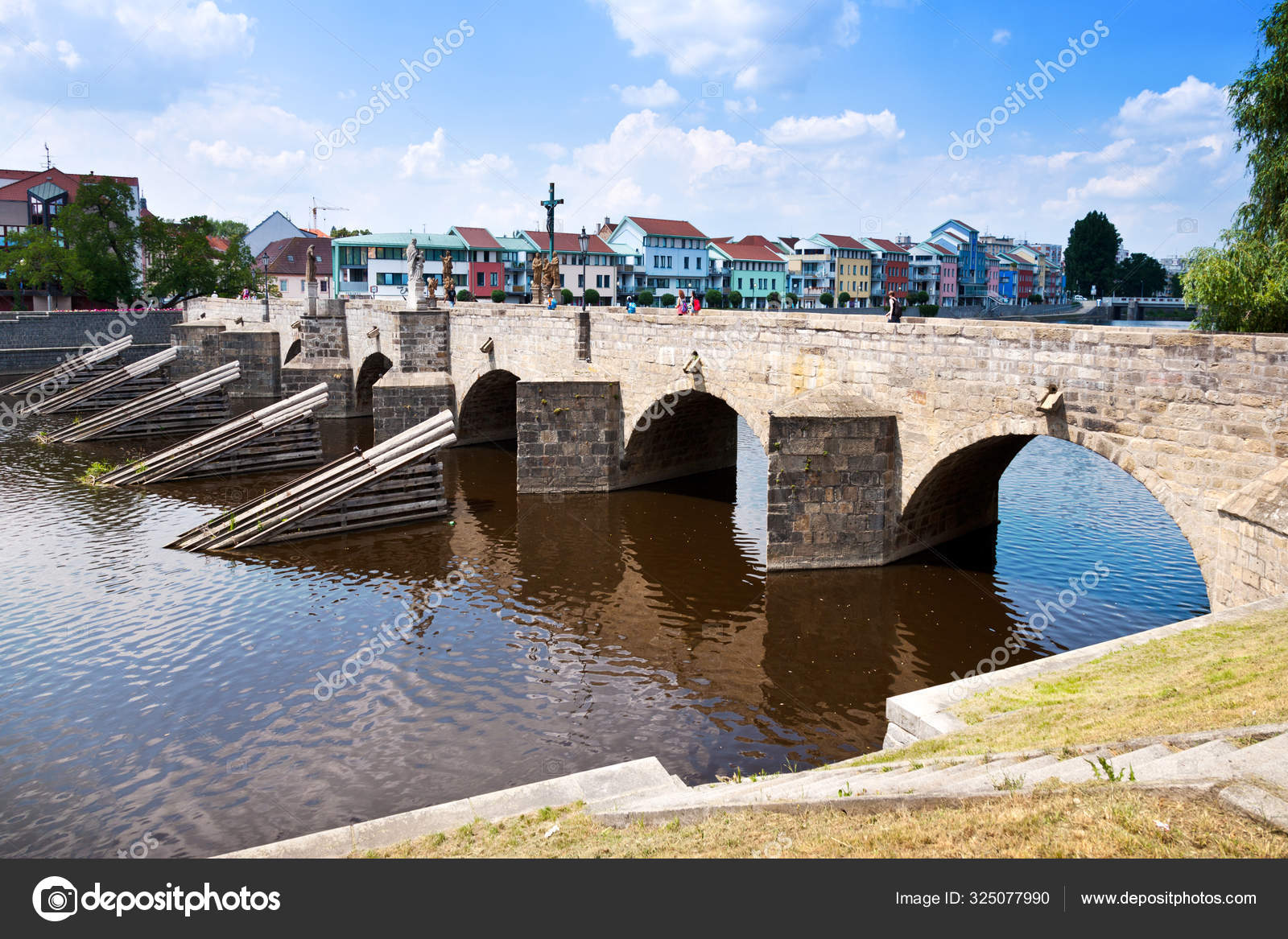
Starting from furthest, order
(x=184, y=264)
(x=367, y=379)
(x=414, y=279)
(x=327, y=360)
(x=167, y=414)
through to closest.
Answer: (x=184, y=264) < (x=367, y=379) < (x=327, y=360) < (x=167, y=414) < (x=414, y=279)

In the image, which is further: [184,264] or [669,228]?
[669,228]

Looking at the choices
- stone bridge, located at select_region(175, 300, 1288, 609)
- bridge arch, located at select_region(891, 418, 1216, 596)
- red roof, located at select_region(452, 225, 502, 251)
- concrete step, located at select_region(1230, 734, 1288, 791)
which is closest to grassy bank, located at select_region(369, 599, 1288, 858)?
concrete step, located at select_region(1230, 734, 1288, 791)

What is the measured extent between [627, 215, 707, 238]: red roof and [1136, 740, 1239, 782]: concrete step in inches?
3467

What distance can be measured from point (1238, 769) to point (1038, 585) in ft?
42.5

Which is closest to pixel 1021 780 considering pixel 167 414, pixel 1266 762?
pixel 1266 762

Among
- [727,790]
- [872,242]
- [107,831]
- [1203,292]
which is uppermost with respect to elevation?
[872,242]

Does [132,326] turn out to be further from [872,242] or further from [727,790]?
[872,242]

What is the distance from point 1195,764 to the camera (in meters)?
6.11

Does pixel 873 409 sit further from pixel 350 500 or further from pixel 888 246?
pixel 888 246

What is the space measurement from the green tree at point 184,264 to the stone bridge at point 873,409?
145 ft

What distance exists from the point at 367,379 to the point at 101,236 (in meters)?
37.3
